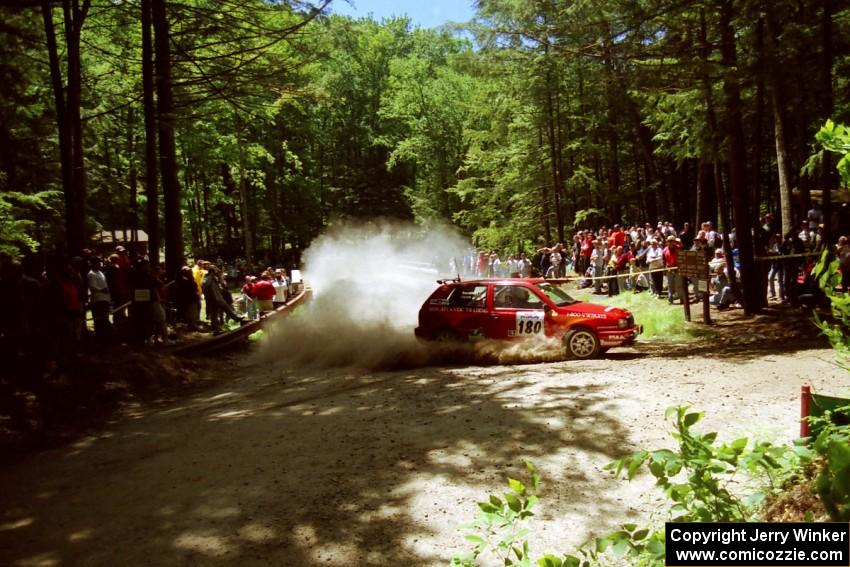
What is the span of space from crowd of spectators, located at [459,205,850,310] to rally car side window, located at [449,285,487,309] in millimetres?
4251

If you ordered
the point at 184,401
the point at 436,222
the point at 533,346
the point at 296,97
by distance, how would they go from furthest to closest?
the point at 436,222, the point at 296,97, the point at 533,346, the point at 184,401

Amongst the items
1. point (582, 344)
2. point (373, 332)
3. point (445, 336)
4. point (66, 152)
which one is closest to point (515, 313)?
point (582, 344)

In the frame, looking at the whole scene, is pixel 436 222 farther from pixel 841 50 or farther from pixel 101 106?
pixel 841 50

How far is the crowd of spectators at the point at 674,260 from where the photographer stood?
52.9 ft

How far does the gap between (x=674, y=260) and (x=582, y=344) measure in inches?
298

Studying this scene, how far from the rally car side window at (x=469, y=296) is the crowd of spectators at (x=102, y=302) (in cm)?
696

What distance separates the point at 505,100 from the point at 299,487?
3103cm

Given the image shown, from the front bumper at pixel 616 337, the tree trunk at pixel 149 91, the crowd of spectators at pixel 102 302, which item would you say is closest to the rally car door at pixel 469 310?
the front bumper at pixel 616 337

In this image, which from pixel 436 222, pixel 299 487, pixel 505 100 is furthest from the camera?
pixel 436 222

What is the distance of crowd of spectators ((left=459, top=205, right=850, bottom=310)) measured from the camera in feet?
52.9

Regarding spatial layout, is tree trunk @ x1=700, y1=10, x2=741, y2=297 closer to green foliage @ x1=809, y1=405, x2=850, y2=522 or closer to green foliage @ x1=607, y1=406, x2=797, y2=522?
green foliage @ x1=607, y1=406, x2=797, y2=522

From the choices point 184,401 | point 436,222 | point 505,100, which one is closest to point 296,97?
point 184,401

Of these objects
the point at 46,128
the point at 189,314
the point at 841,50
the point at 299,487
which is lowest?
the point at 299,487

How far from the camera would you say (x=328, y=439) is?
25.6 feet
